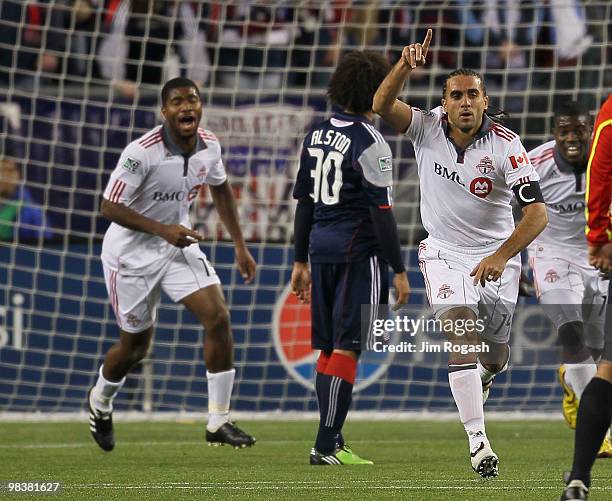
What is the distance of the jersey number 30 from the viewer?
789 cm

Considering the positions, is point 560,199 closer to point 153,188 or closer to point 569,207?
point 569,207

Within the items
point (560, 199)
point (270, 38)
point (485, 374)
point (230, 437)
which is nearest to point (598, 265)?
point (485, 374)

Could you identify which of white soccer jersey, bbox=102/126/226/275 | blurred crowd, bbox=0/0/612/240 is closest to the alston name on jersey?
white soccer jersey, bbox=102/126/226/275

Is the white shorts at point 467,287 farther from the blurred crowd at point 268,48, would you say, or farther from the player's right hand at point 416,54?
the blurred crowd at point 268,48

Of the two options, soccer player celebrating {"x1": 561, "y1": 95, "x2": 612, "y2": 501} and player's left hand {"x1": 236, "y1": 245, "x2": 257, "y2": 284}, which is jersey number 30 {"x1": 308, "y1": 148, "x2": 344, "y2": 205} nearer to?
player's left hand {"x1": 236, "y1": 245, "x2": 257, "y2": 284}

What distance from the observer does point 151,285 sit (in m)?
8.98

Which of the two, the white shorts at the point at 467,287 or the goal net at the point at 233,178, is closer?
the white shorts at the point at 467,287

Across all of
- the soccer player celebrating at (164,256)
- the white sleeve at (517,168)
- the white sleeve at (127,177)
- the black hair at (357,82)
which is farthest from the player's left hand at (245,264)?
the white sleeve at (517,168)

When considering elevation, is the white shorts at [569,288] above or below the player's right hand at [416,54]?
below

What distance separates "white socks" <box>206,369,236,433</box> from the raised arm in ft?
7.85

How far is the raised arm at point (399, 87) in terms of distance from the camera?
21.5ft

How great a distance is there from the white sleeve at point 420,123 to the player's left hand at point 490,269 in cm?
90

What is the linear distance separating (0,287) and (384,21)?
4.51 metres

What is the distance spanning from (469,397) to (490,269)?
24.0 inches
